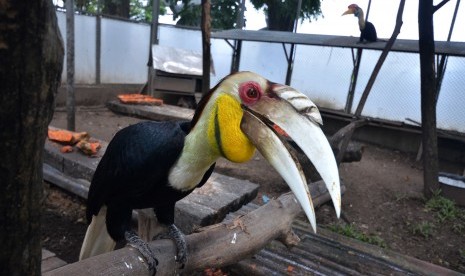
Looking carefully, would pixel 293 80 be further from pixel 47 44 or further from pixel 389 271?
pixel 47 44

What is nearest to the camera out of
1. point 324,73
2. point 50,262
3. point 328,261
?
point 50,262

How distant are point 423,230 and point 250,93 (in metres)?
3.33

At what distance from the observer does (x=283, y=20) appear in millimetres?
10766

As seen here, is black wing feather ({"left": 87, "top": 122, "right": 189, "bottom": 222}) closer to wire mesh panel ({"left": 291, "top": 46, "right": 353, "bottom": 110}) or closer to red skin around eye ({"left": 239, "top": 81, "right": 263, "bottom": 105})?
red skin around eye ({"left": 239, "top": 81, "right": 263, "bottom": 105})

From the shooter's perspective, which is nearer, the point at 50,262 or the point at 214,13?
the point at 50,262

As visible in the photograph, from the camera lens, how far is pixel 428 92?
456 cm

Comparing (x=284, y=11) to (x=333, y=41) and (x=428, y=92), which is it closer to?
(x=333, y=41)

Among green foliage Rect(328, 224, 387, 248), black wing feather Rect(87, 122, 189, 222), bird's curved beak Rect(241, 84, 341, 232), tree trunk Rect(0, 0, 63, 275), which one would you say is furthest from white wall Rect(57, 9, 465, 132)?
tree trunk Rect(0, 0, 63, 275)

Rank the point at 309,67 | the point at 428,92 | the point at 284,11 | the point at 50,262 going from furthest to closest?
the point at 284,11 < the point at 309,67 < the point at 428,92 < the point at 50,262

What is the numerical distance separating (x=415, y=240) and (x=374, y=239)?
58 cm

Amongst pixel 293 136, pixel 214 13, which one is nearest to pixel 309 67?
pixel 214 13

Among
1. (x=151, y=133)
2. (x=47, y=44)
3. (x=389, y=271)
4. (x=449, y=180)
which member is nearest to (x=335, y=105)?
(x=449, y=180)

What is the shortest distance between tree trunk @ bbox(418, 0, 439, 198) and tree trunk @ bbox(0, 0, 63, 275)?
4.80 meters

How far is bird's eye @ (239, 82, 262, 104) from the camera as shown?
1.29 m
